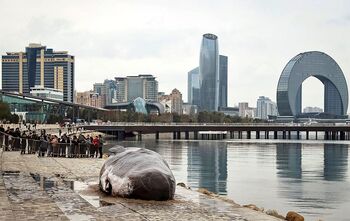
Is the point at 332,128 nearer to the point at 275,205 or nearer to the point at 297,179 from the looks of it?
the point at 297,179

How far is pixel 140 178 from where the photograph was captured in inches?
790

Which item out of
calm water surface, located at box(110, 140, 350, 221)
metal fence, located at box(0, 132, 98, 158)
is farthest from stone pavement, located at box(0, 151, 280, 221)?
metal fence, located at box(0, 132, 98, 158)

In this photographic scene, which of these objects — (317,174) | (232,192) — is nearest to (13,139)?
(232,192)

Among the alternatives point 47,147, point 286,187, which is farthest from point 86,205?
point 47,147

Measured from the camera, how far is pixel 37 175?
28031 mm

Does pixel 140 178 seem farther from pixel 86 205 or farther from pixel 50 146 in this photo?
pixel 50 146

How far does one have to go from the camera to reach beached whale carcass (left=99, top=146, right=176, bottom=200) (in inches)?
788

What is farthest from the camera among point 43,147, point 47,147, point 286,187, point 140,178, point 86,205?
point 47,147

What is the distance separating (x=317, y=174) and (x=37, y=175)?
3445cm

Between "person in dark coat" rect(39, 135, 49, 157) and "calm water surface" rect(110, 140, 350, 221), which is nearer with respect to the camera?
"calm water surface" rect(110, 140, 350, 221)

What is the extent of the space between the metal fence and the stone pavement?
17376 mm

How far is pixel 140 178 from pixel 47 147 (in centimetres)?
2559

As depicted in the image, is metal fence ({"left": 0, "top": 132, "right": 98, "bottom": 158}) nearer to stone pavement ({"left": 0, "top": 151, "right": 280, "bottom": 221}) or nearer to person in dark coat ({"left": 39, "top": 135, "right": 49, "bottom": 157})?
person in dark coat ({"left": 39, "top": 135, "right": 49, "bottom": 157})

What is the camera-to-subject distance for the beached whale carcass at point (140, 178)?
20.0m
